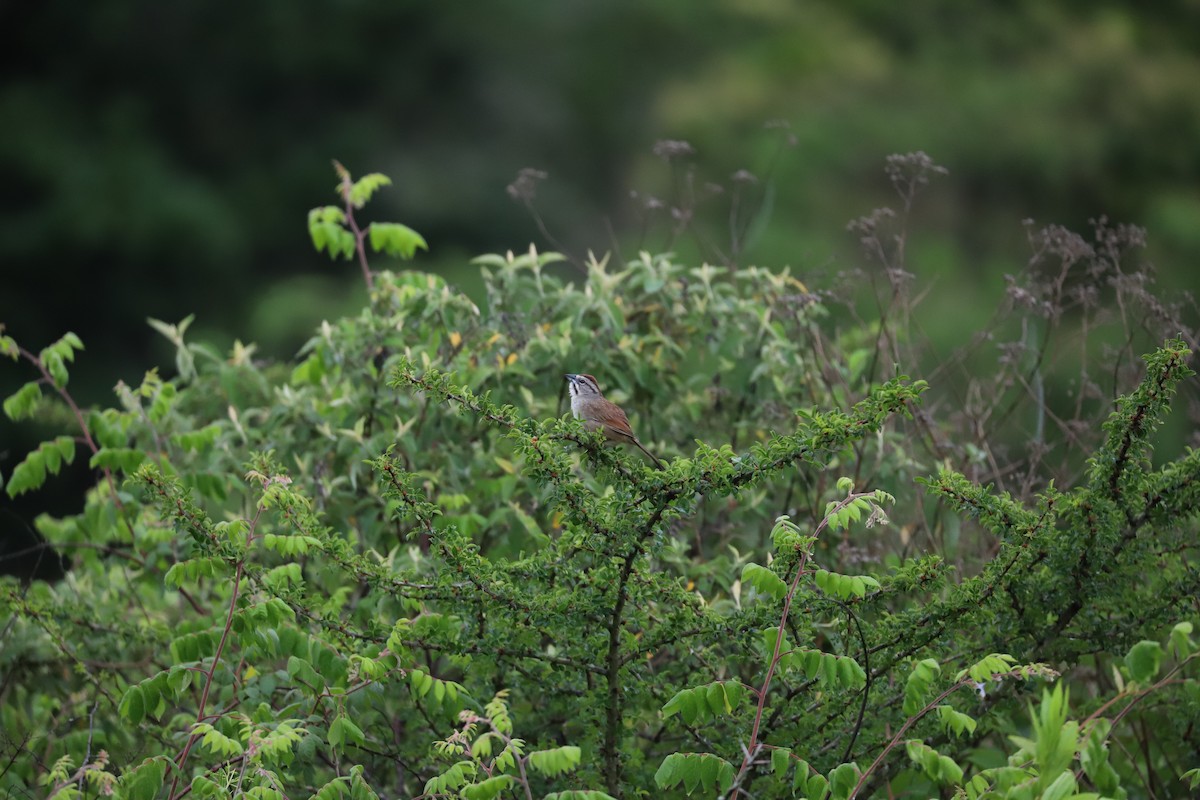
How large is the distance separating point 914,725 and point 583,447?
3.68ft

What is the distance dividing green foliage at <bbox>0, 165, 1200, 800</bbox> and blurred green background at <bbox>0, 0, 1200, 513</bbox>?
22.2ft

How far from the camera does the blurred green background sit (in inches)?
515

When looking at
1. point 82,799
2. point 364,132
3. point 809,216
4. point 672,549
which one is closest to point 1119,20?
point 809,216

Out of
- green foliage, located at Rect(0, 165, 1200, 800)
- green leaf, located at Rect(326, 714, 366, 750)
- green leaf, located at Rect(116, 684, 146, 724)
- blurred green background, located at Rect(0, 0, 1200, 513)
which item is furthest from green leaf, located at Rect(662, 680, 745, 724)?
blurred green background, located at Rect(0, 0, 1200, 513)

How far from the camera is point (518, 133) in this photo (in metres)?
16.0

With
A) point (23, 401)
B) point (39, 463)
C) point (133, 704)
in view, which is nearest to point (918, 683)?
point (133, 704)

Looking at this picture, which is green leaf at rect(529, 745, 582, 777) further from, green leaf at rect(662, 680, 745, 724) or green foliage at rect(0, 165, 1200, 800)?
green leaf at rect(662, 680, 745, 724)

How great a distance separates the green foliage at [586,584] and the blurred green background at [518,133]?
6.77m

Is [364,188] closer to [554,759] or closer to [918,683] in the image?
[554,759]

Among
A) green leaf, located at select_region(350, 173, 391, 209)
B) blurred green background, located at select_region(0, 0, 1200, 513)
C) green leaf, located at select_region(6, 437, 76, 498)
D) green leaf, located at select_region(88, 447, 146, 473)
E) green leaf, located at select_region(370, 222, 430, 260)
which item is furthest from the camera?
blurred green background, located at select_region(0, 0, 1200, 513)

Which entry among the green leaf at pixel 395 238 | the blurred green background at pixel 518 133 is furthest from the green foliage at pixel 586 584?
the blurred green background at pixel 518 133

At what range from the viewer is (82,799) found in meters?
3.54

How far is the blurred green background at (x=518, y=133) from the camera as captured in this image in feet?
42.9

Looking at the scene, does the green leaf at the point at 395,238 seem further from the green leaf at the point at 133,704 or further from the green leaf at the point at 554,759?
the green leaf at the point at 554,759
